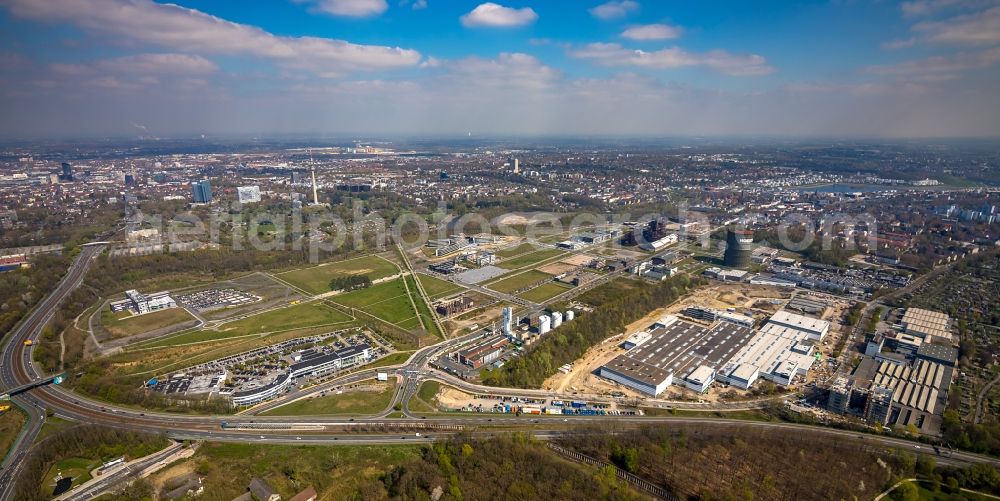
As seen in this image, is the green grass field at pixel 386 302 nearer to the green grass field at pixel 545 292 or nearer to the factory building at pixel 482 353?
the factory building at pixel 482 353

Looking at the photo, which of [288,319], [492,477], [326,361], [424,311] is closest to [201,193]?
[288,319]

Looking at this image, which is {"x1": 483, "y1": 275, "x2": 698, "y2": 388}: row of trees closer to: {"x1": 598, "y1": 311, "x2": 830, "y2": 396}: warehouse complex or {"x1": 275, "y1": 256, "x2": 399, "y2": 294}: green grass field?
{"x1": 598, "y1": 311, "x2": 830, "y2": 396}: warehouse complex

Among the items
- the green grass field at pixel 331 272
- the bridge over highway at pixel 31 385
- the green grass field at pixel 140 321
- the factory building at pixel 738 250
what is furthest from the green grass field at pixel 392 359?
the factory building at pixel 738 250

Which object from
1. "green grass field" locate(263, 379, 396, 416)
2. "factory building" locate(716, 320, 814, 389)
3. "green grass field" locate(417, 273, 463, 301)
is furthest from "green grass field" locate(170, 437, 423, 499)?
"green grass field" locate(417, 273, 463, 301)

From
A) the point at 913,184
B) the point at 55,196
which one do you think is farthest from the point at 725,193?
the point at 55,196

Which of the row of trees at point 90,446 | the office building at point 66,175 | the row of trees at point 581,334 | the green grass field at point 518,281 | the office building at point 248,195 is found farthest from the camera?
the office building at point 66,175

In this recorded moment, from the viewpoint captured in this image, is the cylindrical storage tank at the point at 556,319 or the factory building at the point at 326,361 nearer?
the factory building at the point at 326,361

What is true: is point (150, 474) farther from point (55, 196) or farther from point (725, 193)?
point (725, 193)
